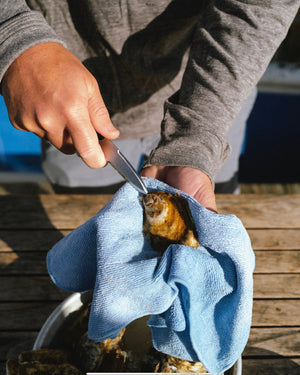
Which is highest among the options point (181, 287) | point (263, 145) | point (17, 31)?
point (17, 31)

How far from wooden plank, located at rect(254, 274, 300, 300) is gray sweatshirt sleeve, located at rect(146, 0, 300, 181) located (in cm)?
39

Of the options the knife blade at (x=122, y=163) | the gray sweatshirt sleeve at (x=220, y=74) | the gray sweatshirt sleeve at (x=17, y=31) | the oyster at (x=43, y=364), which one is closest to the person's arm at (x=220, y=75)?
the gray sweatshirt sleeve at (x=220, y=74)

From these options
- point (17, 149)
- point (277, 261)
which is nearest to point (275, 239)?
point (277, 261)

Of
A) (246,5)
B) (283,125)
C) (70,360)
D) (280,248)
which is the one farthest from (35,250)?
(283,125)

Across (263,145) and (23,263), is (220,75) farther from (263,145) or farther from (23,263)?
(263,145)

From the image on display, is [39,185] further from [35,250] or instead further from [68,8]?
[68,8]

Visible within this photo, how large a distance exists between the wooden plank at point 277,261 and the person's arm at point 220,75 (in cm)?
38

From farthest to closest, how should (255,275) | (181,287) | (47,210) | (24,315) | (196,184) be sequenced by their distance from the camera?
(47,210) < (255,275) < (24,315) < (196,184) < (181,287)

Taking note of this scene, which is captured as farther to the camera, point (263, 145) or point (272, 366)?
point (263, 145)

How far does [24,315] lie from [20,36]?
27.2 inches

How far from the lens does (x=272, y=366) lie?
0.81 meters

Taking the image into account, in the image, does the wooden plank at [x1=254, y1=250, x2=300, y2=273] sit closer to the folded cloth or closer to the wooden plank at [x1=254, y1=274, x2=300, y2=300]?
the wooden plank at [x1=254, y1=274, x2=300, y2=300]

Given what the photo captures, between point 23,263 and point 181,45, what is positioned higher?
point 181,45

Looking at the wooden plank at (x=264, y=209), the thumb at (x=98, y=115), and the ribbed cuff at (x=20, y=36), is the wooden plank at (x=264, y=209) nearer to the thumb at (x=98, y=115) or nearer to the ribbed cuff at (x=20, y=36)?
the thumb at (x=98, y=115)
